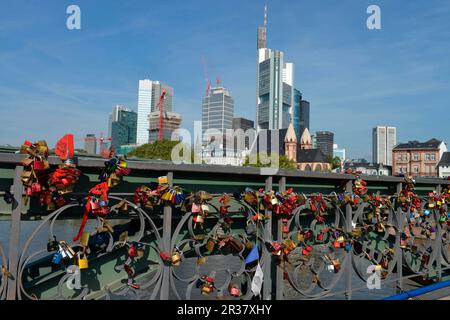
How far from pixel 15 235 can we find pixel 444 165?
103180 mm

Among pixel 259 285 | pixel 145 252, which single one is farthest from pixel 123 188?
pixel 259 285

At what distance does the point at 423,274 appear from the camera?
6.28 meters

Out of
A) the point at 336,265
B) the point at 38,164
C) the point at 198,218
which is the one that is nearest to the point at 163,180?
the point at 198,218

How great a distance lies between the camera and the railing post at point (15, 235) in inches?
115

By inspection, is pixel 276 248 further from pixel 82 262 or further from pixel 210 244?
pixel 82 262

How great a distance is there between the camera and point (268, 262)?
4215 mm

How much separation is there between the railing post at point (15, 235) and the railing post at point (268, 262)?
7.64 ft

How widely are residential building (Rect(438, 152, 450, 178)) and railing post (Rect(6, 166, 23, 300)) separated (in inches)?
3989

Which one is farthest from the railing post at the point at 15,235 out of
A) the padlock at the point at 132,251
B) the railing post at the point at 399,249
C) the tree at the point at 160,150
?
the tree at the point at 160,150

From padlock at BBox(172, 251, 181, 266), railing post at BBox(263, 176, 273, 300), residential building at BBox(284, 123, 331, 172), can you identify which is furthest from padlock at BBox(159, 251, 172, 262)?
residential building at BBox(284, 123, 331, 172)

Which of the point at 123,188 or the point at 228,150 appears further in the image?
the point at 228,150

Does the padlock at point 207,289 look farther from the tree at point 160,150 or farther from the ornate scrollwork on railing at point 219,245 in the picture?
the tree at point 160,150
